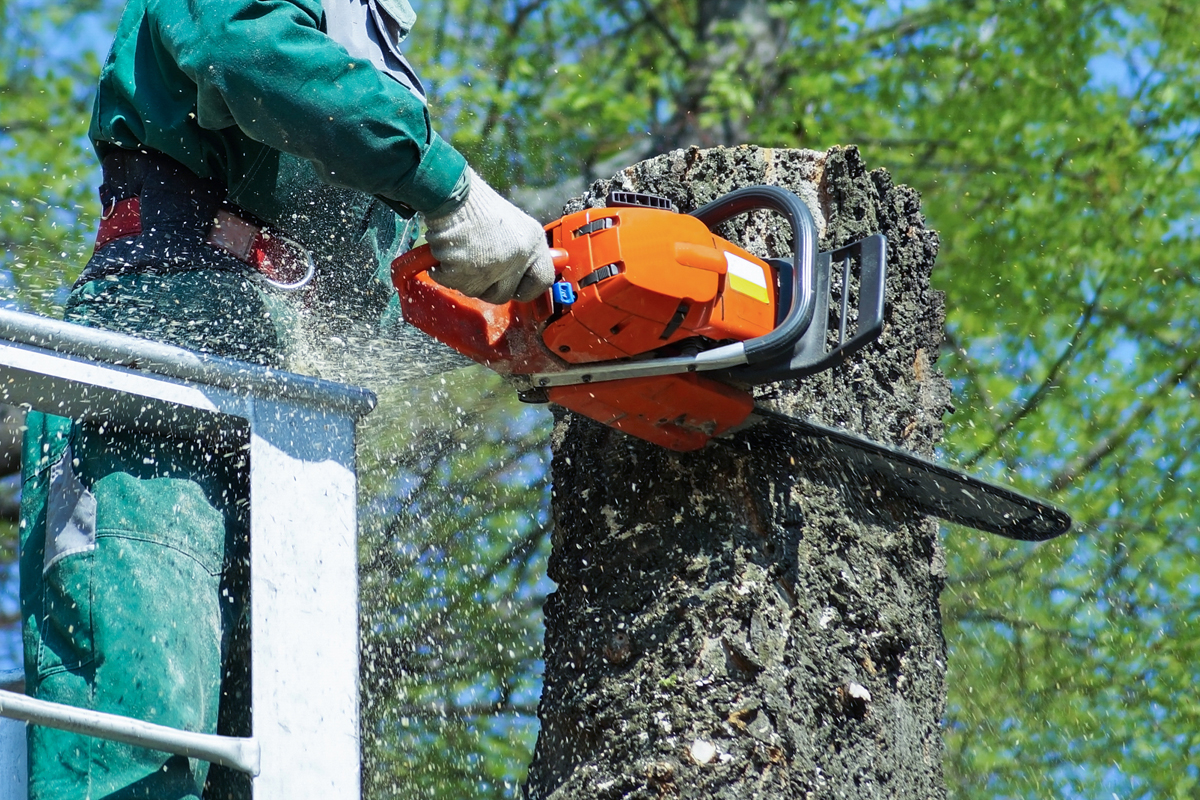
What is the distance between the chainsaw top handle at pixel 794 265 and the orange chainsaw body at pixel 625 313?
0.08m

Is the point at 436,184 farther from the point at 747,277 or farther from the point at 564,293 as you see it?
the point at 747,277

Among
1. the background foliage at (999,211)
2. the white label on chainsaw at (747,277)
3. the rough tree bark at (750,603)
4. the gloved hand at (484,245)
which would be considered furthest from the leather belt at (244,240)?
the background foliage at (999,211)

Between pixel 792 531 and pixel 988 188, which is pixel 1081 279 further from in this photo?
pixel 792 531

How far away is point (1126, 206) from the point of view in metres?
8.31

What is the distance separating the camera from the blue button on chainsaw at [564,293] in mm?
2219

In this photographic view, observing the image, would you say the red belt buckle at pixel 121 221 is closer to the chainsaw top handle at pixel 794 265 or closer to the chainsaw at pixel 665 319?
the chainsaw at pixel 665 319

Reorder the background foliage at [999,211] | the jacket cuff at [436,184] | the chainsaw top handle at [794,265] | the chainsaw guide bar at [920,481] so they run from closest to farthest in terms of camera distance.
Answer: the jacket cuff at [436,184]
the chainsaw top handle at [794,265]
the chainsaw guide bar at [920,481]
the background foliage at [999,211]

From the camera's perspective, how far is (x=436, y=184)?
203cm

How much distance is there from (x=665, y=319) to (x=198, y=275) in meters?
0.86

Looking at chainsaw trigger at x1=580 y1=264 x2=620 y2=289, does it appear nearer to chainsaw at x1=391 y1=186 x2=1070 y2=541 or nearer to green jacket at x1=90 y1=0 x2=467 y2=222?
chainsaw at x1=391 y1=186 x2=1070 y2=541

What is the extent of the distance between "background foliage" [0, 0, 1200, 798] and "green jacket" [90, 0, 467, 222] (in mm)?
4783

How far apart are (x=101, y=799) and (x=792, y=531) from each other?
137 centimetres

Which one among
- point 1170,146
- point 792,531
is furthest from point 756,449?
point 1170,146

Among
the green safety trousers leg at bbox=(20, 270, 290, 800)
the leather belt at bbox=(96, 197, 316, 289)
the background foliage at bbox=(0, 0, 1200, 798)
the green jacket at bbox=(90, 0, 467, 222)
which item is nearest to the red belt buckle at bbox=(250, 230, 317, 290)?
the leather belt at bbox=(96, 197, 316, 289)
